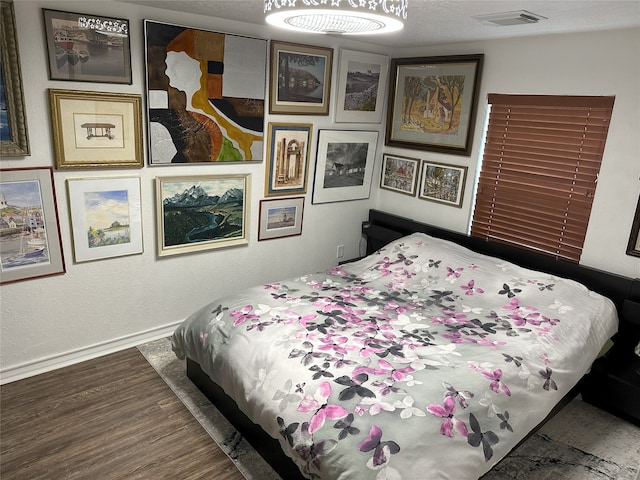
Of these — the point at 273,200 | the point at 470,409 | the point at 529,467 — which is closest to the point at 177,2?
the point at 273,200

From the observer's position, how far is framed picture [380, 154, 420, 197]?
12.8ft

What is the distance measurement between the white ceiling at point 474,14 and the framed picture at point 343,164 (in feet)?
2.85

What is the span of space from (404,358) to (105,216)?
200 centimetres

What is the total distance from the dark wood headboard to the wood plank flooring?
2245mm

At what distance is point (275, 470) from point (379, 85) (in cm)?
311

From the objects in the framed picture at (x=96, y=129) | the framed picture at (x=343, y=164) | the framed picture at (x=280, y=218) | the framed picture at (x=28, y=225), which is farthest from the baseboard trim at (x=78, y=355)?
the framed picture at (x=343, y=164)

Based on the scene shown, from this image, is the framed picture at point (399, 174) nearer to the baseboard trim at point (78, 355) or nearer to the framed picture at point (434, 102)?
the framed picture at point (434, 102)

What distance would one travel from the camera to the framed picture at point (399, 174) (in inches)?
154

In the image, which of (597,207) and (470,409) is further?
(597,207)

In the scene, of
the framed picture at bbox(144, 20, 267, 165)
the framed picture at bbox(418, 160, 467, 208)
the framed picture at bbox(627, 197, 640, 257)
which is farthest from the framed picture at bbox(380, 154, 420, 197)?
the framed picture at bbox(627, 197, 640, 257)

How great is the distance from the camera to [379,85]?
154 inches

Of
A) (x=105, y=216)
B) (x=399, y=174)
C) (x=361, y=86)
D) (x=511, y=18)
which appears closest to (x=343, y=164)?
(x=399, y=174)

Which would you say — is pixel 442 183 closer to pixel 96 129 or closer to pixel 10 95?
pixel 96 129

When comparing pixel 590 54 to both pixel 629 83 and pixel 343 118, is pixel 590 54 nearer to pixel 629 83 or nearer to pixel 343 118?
pixel 629 83
